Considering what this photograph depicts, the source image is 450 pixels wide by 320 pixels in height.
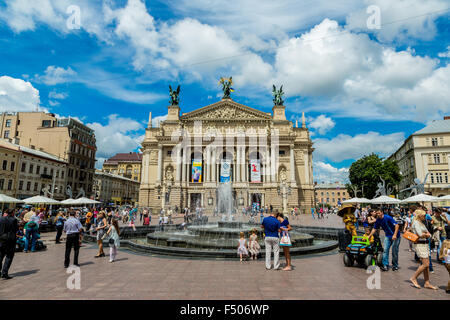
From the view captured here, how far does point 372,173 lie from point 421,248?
5454cm

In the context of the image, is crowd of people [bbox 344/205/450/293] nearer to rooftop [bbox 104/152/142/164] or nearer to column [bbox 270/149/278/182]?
column [bbox 270/149/278/182]

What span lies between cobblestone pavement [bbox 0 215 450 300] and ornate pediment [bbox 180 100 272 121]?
49.4 m

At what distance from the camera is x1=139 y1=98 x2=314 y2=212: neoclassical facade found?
52.0m

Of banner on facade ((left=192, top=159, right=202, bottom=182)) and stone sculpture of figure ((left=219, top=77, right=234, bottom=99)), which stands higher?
stone sculpture of figure ((left=219, top=77, right=234, bottom=99))

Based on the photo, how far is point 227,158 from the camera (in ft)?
185

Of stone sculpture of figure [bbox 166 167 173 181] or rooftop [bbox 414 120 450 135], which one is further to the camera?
stone sculpture of figure [bbox 166 167 173 181]

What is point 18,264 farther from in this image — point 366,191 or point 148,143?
point 366,191

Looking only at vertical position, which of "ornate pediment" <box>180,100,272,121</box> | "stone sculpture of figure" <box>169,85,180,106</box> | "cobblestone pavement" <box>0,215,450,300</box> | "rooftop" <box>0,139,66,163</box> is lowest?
"cobblestone pavement" <box>0,215,450,300</box>

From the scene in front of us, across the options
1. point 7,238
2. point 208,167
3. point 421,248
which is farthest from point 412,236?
point 208,167

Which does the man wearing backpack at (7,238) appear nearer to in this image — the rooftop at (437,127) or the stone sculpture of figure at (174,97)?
the stone sculpture of figure at (174,97)

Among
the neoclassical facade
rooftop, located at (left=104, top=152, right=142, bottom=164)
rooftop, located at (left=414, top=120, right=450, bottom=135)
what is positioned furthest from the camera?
rooftop, located at (left=104, top=152, right=142, bottom=164)

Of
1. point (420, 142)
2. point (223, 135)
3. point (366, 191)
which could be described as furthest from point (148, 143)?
point (420, 142)

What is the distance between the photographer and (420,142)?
166 feet

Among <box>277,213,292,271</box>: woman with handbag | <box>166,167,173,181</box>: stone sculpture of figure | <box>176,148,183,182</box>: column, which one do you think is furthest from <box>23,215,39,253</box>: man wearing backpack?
<box>166,167,173,181</box>: stone sculpture of figure
